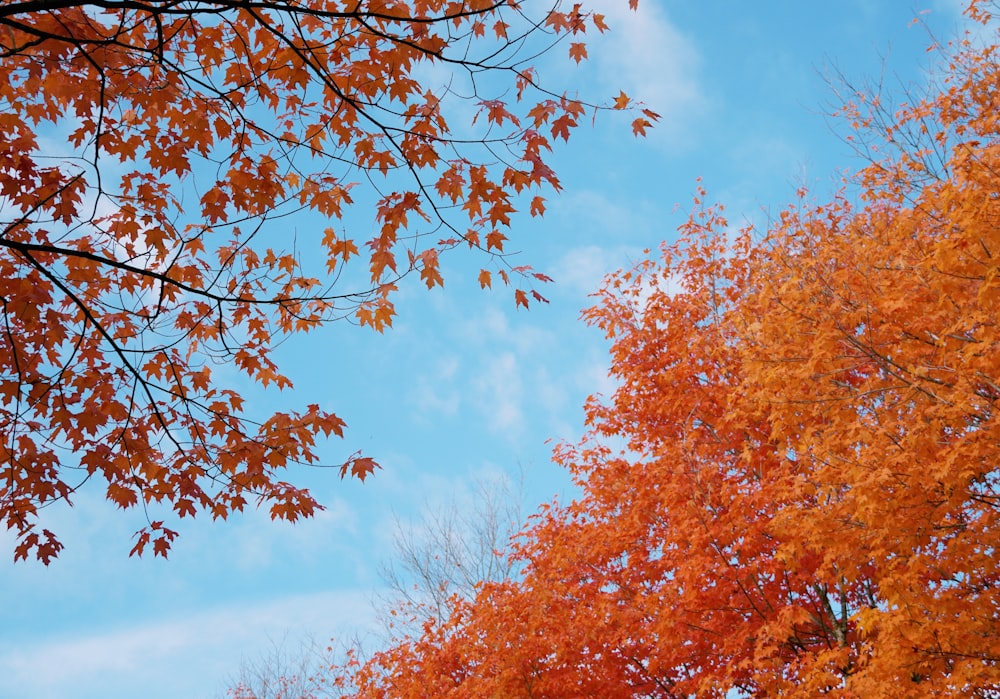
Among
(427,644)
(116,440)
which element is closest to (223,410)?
(116,440)

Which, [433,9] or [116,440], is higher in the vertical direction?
[433,9]

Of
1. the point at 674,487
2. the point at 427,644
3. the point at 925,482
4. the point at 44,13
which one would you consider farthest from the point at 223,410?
the point at 427,644

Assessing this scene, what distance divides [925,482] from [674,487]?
3.28 m

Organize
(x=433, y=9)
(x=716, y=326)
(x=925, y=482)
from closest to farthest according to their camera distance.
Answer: (x=433, y=9) → (x=925, y=482) → (x=716, y=326)

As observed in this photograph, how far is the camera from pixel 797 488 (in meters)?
8.02

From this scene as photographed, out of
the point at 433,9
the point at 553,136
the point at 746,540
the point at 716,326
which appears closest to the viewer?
the point at 553,136

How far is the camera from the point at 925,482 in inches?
271

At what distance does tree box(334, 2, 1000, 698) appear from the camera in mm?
6840

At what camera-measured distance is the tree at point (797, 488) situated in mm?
6840

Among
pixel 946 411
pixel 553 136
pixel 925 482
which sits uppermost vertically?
pixel 553 136

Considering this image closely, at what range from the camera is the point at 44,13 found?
6.12 metres

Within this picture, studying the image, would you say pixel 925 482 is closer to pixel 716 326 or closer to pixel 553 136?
pixel 553 136

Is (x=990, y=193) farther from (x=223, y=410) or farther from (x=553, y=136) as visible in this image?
(x=223, y=410)

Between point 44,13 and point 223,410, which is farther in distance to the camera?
point 223,410
